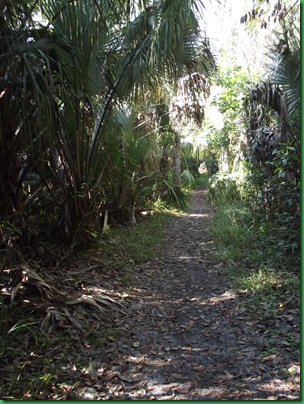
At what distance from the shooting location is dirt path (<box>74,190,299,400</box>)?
2.45m

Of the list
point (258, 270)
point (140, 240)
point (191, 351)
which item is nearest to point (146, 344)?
point (191, 351)

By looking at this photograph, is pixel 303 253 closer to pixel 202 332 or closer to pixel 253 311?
pixel 253 311

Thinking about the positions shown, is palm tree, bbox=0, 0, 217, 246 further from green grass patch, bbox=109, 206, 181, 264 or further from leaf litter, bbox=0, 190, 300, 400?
leaf litter, bbox=0, 190, 300, 400

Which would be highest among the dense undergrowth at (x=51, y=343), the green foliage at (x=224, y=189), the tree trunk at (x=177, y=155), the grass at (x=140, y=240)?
the tree trunk at (x=177, y=155)

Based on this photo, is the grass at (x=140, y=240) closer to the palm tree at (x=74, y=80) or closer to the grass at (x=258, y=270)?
the palm tree at (x=74, y=80)

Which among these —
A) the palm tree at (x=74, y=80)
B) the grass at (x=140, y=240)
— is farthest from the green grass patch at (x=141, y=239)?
the palm tree at (x=74, y=80)

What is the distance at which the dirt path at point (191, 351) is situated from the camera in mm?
2451

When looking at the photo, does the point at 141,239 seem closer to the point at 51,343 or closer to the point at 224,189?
the point at 51,343

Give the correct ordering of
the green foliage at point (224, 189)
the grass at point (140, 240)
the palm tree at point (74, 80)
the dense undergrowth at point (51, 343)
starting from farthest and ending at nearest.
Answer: the green foliage at point (224, 189) → the grass at point (140, 240) → the palm tree at point (74, 80) → the dense undergrowth at point (51, 343)

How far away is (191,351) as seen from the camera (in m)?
2.98

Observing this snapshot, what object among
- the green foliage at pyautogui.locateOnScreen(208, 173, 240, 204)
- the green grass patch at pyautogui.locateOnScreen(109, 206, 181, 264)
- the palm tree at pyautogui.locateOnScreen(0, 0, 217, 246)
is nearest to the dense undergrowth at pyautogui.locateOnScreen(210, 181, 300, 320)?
the green grass patch at pyautogui.locateOnScreen(109, 206, 181, 264)

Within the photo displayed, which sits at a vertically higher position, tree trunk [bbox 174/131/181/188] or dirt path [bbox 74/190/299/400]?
tree trunk [bbox 174/131/181/188]

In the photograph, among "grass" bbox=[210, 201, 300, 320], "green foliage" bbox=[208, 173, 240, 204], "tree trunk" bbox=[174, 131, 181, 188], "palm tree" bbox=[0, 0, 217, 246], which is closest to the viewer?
"palm tree" bbox=[0, 0, 217, 246]

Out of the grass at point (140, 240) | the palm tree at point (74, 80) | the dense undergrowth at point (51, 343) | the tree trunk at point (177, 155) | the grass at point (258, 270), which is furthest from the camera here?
the tree trunk at point (177, 155)
